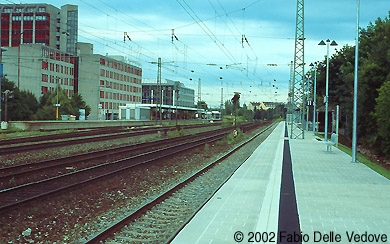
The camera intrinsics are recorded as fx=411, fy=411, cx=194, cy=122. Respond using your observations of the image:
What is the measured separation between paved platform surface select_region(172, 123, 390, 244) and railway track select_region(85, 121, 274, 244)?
42 cm

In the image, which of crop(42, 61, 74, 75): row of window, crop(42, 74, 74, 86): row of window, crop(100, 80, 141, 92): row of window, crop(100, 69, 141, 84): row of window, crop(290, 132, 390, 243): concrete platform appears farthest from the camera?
crop(100, 80, 141, 92): row of window

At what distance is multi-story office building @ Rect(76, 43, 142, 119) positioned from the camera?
300 ft

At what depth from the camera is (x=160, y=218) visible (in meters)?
7.88

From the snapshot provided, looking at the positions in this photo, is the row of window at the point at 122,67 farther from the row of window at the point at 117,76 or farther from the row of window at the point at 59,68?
the row of window at the point at 59,68

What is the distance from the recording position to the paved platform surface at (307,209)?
621 centimetres

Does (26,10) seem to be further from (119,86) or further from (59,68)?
(119,86)

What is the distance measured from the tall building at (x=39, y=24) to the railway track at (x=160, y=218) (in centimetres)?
9067

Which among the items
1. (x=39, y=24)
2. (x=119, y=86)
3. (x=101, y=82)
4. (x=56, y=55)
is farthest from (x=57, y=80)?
(x=119, y=86)

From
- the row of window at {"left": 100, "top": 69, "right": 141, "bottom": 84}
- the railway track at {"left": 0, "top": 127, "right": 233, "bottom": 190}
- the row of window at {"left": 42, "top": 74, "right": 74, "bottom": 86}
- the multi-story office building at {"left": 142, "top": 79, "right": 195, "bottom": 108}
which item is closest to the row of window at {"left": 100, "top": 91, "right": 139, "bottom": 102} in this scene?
the row of window at {"left": 100, "top": 69, "right": 141, "bottom": 84}

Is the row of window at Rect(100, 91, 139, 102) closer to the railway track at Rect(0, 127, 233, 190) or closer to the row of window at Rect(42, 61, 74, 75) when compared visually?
the row of window at Rect(42, 61, 74, 75)

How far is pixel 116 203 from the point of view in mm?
9328

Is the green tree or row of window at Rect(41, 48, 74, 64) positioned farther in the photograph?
row of window at Rect(41, 48, 74, 64)

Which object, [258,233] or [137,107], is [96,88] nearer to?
[137,107]

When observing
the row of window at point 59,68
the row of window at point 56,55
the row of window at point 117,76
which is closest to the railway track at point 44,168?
the row of window at point 56,55
